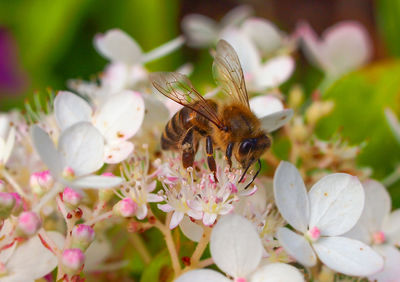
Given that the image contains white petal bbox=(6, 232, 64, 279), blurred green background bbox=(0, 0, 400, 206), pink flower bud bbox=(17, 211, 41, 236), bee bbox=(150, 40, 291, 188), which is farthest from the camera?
blurred green background bbox=(0, 0, 400, 206)

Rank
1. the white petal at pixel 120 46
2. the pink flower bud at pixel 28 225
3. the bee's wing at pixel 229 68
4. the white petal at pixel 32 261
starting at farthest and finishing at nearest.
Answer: the white petal at pixel 120 46 < the bee's wing at pixel 229 68 < the white petal at pixel 32 261 < the pink flower bud at pixel 28 225

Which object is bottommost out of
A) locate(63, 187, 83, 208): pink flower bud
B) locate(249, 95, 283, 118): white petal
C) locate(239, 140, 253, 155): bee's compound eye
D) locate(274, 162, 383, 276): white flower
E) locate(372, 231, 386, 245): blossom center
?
locate(372, 231, 386, 245): blossom center

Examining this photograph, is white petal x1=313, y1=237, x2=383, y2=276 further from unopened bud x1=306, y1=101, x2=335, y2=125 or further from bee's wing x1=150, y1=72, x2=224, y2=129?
unopened bud x1=306, y1=101, x2=335, y2=125

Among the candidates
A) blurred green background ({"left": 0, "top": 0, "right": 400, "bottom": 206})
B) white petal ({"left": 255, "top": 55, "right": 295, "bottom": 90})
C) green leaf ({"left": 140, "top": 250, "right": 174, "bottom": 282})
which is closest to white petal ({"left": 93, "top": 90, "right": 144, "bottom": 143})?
green leaf ({"left": 140, "top": 250, "right": 174, "bottom": 282})

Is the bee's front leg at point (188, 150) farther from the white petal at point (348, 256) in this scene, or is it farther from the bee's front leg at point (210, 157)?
the white petal at point (348, 256)

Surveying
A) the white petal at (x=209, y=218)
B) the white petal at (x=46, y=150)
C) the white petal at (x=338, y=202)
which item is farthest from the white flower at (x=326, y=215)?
the white petal at (x=46, y=150)

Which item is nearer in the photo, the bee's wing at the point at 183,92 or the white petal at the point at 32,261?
the white petal at the point at 32,261

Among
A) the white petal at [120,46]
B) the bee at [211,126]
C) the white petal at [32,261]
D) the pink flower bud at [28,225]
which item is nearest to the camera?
the pink flower bud at [28,225]

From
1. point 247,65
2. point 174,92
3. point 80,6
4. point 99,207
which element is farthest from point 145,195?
point 80,6

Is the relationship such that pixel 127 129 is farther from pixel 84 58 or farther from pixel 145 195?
pixel 84 58
